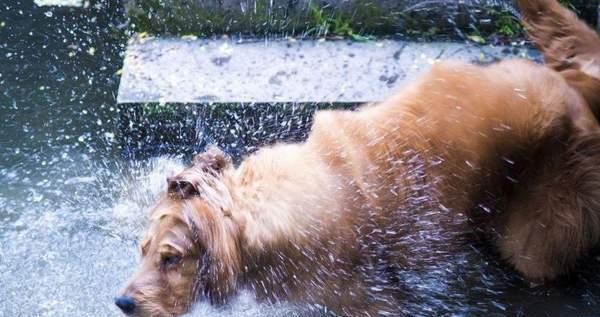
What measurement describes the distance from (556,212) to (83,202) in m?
2.84

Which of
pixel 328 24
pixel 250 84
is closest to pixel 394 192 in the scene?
pixel 250 84

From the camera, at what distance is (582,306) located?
410cm

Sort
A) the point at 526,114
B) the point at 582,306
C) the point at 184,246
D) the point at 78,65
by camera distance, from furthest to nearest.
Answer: the point at 78,65 < the point at 582,306 < the point at 526,114 < the point at 184,246

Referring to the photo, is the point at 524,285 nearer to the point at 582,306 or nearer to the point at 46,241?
the point at 582,306

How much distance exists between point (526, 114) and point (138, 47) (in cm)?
289

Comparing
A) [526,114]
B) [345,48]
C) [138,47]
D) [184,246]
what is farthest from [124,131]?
[526,114]

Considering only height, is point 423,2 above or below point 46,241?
above

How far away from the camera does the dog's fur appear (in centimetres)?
334

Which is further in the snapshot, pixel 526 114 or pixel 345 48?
pixel 345 48

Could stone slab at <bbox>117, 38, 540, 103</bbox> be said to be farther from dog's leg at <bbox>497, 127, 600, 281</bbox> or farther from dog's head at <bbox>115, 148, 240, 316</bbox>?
dog's head at <bbox>115, 148, 240, 316</bbox>

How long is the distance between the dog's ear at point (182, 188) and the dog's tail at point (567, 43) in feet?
6.48

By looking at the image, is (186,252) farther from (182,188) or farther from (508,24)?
(508,24)

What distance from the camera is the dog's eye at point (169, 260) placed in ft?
10.9

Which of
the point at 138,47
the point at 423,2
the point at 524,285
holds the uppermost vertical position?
the point at 423,2
